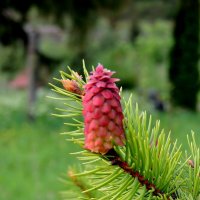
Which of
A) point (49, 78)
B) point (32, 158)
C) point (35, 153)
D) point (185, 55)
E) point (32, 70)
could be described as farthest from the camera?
point (49, 78)

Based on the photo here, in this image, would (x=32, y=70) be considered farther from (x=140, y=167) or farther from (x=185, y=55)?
(x=140, y=167)

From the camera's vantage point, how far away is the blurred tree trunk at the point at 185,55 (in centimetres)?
1297

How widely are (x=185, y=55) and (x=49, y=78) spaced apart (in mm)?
4520

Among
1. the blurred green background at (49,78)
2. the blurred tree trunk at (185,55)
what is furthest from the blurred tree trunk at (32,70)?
the blurred tree trunk at (185,55)

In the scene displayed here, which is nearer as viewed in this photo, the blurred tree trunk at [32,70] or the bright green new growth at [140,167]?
the bright green new growth at [140,167]

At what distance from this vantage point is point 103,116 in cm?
58

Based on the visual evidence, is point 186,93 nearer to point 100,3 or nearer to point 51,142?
point 100,3

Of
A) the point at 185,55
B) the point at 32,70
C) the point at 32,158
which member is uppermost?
the point at 185,55

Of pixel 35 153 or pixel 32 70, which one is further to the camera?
pixel 32 70

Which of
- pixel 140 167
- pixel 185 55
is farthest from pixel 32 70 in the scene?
pixel 140 167

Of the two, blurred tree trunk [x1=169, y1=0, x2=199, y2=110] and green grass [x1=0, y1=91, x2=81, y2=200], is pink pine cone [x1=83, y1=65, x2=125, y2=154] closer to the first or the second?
green grass [x1=0, y1=91, x2=81, y2=200]

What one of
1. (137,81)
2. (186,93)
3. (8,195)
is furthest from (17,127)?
(137,81)

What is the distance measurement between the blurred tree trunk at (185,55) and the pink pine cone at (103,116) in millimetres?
12245

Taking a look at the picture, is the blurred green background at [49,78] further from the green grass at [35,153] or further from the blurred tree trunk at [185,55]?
the blurred tree trunk at [185,55]
